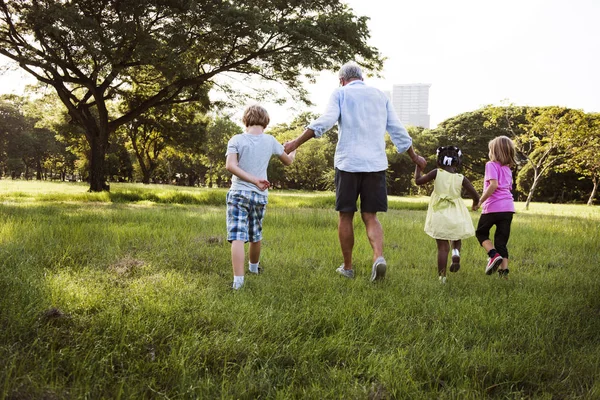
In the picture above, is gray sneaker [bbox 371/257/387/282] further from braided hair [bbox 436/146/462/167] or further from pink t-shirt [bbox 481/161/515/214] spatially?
pink t-shirt [bbox 481/161/515/214]

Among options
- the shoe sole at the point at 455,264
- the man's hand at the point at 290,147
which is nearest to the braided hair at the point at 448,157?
the shoe sole at the point at 455,264

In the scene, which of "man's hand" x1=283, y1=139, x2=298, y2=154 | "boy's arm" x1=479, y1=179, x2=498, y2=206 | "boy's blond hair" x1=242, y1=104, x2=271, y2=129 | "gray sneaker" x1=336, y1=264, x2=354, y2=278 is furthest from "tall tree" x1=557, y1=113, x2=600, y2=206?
"boy's blond hair" x1=242, y1=104, x2=271, y2=129

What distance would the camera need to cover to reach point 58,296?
2789 millimetres

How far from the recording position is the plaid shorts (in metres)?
3.81

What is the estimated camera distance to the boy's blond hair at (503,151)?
4.91 meters

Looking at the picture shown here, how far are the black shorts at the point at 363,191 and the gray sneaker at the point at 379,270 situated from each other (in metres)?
0.66

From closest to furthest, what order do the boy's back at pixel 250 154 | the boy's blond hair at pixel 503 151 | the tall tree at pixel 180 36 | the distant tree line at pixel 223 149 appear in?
the boy's back at pixel 250 154 → the boy's blond hair at pixel 503 151 → the tall tree at pixel 180 36 → the distant tree line at pixel 223 149

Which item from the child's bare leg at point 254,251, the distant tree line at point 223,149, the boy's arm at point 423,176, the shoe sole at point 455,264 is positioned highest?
the distant tree line at point 223,149

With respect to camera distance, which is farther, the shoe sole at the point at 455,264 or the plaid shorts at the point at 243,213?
the shoe sole at the point at 455,264

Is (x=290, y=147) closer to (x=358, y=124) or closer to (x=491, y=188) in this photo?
(x=358, y=124)

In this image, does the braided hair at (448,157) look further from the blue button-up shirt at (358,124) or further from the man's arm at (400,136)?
the blue button-up shirt at (358,124)

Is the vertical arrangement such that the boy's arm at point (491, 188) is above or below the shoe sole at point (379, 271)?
above

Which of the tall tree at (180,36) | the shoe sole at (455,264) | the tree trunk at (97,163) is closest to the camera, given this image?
the shoe sole at (455,264)

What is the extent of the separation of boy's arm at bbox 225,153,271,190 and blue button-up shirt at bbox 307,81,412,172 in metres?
0.94
